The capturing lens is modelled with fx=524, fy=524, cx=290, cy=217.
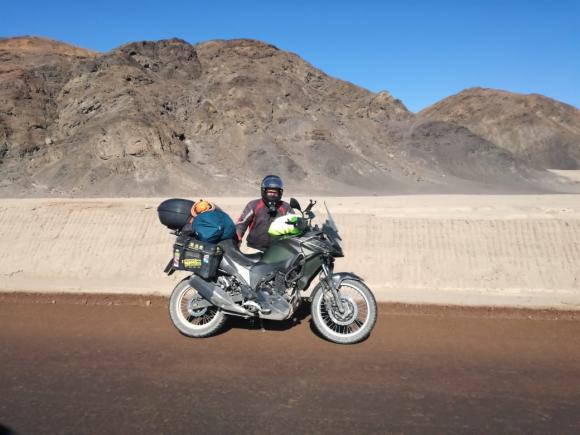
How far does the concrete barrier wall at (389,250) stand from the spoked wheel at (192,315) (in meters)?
2.22

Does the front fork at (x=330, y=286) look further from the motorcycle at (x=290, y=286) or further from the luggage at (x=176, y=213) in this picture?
the luggage at (x=176, y=213)

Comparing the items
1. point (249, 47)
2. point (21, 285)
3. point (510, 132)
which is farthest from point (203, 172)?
point (510, 132)

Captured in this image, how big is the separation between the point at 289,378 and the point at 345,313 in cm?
114

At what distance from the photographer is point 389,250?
29.1 feet

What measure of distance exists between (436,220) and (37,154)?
121ft

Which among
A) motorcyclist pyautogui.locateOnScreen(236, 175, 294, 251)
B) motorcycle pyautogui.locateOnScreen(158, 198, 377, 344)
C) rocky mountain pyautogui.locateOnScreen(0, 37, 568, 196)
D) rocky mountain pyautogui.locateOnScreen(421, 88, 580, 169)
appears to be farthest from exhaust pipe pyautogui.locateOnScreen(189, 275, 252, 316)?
rocky mountain pyautogui.locateOnScreen(421, 88, 580, 169)

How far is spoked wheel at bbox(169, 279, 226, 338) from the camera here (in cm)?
573

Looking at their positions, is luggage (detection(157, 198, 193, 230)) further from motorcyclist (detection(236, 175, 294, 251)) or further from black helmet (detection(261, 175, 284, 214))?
black helmet (detection(261, 175, 284, 214))

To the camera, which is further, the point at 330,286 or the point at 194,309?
the point at 194,309

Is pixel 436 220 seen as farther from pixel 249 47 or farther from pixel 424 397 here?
pixel 249 47

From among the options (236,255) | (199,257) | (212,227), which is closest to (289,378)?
(236,255)

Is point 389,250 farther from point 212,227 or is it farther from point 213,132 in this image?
point 213,132

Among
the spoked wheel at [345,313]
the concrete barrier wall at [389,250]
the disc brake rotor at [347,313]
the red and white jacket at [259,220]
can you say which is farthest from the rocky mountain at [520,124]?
the disc brake rotor at [347,313]

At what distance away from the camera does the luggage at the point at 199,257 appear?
5.61 m
